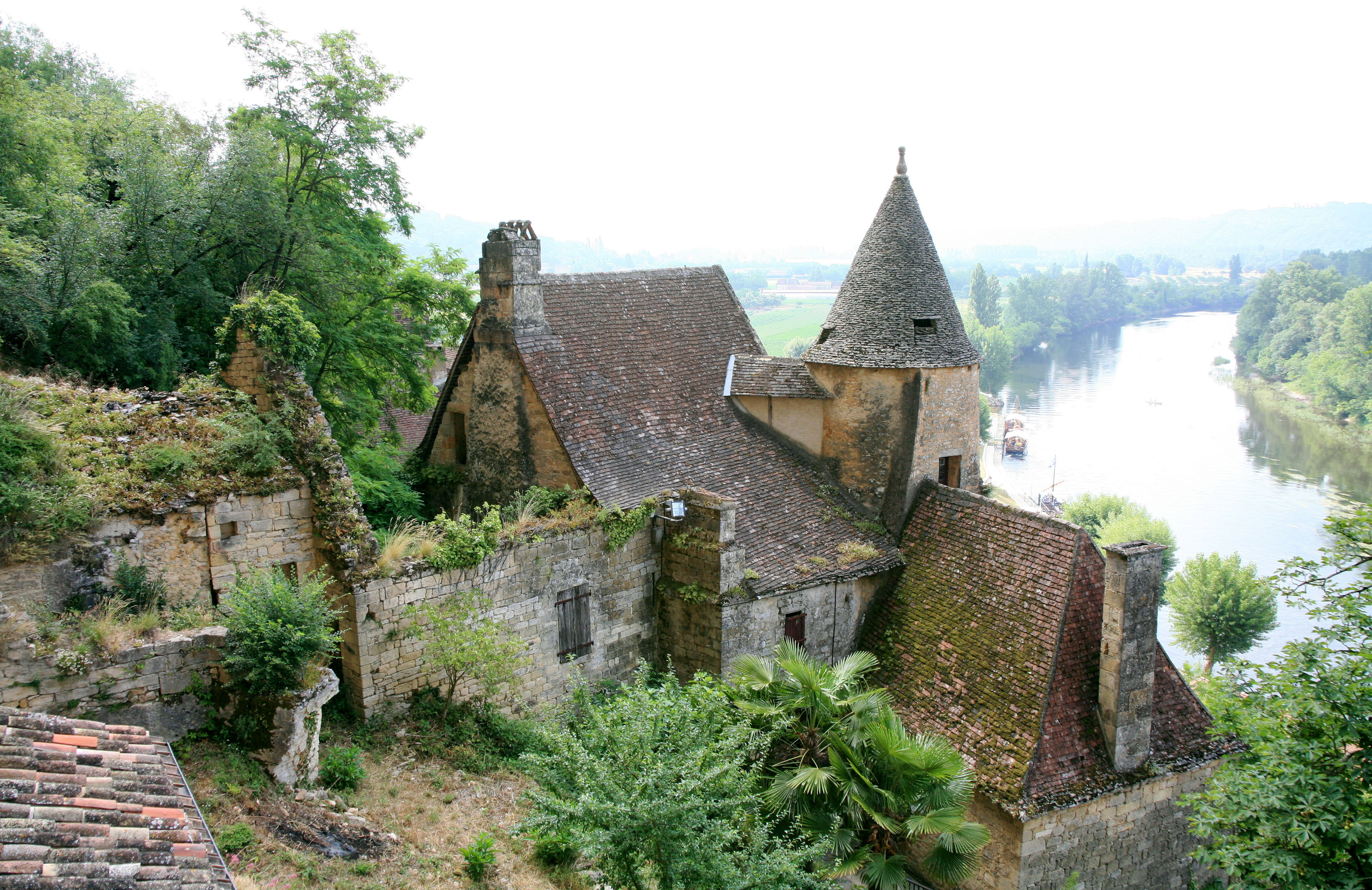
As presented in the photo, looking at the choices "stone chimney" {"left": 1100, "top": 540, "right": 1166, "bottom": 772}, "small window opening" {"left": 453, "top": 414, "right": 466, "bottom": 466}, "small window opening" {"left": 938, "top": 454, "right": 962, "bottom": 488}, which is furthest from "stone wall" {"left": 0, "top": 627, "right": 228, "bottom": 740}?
"small window opening" {"left": 938, "top": 454, "right": 962, "bottom": 488}

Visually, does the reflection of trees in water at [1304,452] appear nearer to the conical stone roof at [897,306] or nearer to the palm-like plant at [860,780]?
the conical stone roof at [897,306]

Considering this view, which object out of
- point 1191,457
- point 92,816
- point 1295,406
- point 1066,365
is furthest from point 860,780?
point 1066,365

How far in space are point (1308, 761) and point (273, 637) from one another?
1335 cm

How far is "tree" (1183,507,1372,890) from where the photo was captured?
11250 millimetres

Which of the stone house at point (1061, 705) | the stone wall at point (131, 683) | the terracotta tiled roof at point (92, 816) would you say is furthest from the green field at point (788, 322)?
the terracotta tiled roof at point (92, 816)

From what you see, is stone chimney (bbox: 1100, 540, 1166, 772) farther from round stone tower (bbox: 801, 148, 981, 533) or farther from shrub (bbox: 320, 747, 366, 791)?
shrub (bbox: 320, 747, 366, 791)

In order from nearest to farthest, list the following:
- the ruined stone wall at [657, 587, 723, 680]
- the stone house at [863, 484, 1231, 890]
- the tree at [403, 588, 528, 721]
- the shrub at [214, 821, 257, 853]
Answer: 1. the shrub at [214, 821, 257, 853]
2. the tree at [403, 588, 528, 721]
3. the stone house at [863, 484, 1231, 890]
4. the ruined stone wall at [657, 587, 723, 680]

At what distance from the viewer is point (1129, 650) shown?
14.6 metres

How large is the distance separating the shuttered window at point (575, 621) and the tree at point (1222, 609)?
28208mm

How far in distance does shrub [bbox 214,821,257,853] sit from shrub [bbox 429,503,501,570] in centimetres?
486

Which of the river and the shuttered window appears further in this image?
the river

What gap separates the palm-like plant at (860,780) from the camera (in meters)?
11.5

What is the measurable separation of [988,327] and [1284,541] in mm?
68556

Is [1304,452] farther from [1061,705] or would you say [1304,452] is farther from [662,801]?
[662,801]
